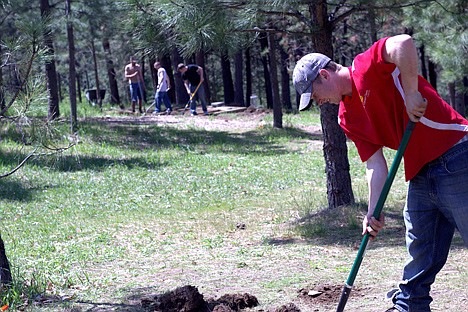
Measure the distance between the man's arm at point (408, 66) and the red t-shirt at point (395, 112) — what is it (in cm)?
9

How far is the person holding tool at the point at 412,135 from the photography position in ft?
11.5

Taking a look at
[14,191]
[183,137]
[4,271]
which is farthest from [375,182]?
[183,137]

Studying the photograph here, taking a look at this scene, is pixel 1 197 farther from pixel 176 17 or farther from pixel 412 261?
pixel 412 261

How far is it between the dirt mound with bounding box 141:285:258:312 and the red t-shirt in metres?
1.69

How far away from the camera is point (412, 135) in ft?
11.7

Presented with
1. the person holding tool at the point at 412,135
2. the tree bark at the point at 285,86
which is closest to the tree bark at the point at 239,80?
the tree bark at the point at 285,86

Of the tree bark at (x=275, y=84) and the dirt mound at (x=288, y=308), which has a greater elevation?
the tree bark at (x=275, y=84)

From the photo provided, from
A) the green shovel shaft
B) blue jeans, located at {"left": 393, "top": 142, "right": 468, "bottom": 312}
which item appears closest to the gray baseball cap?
the green shovel shaft

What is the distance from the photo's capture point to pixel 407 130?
3490mm

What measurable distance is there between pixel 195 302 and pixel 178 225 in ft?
12.4

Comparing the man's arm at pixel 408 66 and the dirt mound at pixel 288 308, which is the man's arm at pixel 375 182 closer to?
the man's arm at pixel 408 66

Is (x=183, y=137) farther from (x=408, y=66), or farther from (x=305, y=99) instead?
(x=408, y=66)

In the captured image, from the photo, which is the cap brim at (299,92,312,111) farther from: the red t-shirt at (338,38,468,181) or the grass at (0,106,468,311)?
the grass at (0,106,468,311)

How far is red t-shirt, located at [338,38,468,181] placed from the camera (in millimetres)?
3547
